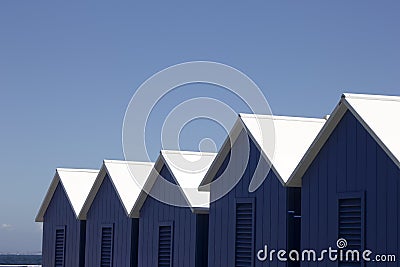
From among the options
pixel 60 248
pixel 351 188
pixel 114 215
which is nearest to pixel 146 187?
pixel 114 215

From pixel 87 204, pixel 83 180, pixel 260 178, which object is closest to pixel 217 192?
pixel 260 178

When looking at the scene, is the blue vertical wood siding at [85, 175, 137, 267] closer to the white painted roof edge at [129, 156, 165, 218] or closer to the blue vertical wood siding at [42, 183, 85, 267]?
the white painted roof edge at [129, 156, 165, 218]

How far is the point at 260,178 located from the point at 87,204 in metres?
10.6

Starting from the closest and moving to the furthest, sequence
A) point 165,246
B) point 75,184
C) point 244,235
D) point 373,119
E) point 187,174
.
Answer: point 373,119, point 244,235, point 187,174, point 165,246, point 75,184

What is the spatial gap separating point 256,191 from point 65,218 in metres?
12.5

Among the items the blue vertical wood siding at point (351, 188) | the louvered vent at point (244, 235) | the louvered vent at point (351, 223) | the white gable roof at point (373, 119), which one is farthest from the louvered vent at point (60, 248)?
the louvered vent at point (351, 223)

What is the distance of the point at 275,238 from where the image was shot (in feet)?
67.5

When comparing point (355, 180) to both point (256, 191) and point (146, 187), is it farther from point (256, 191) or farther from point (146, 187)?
point (146, 187)

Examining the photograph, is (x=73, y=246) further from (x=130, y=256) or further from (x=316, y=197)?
(x=316, y=197)

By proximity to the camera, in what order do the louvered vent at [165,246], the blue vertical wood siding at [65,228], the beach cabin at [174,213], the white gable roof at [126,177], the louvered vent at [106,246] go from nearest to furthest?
the beach cabin at [174,213], the louvered vent at [165,246], the white gable roof at [126,177], the louvered vent at [106,246], the blue vertical wood siding at [65,228]

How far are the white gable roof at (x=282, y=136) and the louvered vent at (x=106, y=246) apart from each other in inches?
348

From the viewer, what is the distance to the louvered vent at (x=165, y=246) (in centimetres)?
2548

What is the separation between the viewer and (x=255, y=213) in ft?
70.2

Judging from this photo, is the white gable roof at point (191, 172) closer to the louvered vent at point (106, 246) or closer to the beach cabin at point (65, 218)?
the louvered vent at point (106, 246)
